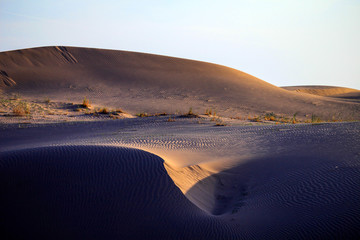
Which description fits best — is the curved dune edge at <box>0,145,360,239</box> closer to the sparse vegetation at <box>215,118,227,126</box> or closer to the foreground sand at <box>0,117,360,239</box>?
the foreground sand at <box>0,117,360,239</box>

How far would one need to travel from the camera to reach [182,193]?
15.6 feet

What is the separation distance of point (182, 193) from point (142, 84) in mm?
26984

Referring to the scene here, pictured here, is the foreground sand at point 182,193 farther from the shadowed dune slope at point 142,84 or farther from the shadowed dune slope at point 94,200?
the shadowed dune slope at point 142,84

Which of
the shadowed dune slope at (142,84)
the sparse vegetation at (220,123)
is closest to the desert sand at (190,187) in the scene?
the sparse vegetation at (220,123)

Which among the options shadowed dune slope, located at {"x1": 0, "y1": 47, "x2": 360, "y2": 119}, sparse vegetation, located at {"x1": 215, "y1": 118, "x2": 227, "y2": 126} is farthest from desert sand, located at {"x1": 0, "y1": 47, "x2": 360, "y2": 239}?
shadowed dune slope, located at {"x1": 0, "y1": 47, "x2": 360, "y2": 119}

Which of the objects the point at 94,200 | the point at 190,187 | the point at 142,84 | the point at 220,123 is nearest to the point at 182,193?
the point at 190,187

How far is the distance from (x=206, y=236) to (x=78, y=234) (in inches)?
63.1

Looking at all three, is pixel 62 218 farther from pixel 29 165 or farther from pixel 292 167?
pixel 292 167

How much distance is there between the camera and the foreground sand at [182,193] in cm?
388

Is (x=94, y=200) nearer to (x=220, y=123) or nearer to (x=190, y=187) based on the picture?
(x=190, y=187)

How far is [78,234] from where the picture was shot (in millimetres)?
3938

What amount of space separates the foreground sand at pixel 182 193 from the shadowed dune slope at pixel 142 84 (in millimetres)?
15083

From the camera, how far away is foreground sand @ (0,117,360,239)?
3.88m

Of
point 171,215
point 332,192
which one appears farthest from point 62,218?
point 332,192
